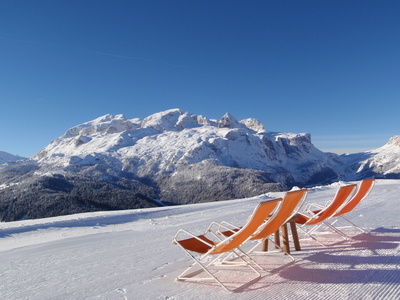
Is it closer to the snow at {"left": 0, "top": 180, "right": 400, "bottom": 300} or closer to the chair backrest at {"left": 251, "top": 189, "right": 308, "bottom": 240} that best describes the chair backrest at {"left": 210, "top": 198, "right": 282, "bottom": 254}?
the chair backrest at {"left": 251, "top": 189, "right": 308, "bottom": 240}

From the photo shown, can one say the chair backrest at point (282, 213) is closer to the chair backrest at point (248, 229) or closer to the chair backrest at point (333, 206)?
the chair backrest at point (248, 229)

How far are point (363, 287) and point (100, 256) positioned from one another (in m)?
4.41

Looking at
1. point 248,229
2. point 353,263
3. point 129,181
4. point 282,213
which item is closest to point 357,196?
point 353,263

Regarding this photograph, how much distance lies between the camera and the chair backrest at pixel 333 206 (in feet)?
16.1

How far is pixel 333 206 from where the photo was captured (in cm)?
516

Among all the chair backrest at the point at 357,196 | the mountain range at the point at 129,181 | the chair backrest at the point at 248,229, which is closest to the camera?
the chair backrest at the point at 248,229

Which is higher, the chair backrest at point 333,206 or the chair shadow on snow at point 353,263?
the chair backrest at point 333,206

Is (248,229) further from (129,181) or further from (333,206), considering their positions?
(129,181)

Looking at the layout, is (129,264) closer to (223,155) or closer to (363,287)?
(363,287)

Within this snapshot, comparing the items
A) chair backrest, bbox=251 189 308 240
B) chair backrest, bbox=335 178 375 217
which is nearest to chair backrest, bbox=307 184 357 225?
chair backrest, bbox=335 178 375 217

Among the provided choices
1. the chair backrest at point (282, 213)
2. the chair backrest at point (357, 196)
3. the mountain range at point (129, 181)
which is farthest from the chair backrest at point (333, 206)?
the mountain range at point (129, 181)

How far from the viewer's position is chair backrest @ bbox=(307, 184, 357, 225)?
492 cm

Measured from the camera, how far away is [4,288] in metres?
3.97

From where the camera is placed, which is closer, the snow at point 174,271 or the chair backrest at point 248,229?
the snow at point 174,271
